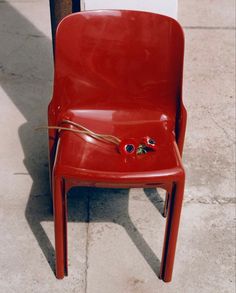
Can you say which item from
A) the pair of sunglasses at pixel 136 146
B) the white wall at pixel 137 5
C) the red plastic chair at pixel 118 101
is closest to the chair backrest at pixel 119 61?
the red plastic chair at pixel 118 101

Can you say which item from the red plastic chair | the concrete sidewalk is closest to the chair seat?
the red plastic chair

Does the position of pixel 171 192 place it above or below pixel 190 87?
above

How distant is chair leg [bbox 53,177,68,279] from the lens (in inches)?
92.9

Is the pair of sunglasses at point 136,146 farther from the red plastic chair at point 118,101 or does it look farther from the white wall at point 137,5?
the white wall at point 137,5

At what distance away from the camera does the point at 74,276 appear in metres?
2.70

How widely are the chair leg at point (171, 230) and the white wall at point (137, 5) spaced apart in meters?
1.08

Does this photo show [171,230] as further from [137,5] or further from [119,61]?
[137,5]

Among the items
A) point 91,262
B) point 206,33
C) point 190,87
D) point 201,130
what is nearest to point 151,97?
point 91,262

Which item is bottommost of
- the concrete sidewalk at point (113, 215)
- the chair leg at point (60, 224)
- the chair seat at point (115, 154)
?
the concrete sidewalk at point (113, 215)

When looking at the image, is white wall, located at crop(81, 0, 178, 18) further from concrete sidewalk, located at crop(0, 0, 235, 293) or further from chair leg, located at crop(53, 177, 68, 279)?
chair leg, located at crop(53, 177, 68, 279)

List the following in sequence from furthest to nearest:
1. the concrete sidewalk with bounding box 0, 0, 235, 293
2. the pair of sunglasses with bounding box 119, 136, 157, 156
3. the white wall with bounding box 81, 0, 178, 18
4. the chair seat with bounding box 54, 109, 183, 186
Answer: the white wall with bounding box 81, 0, 178, 18
the concrete sidewalk with bounding box 0, 0, 235, 293
the pair of sunglasses with bounding box 119, 136, 157, 156
the chair seat with bounding box 54, 109, 183, 186

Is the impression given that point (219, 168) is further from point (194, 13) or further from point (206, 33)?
point (194, 13)

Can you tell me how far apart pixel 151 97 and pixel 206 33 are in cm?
240

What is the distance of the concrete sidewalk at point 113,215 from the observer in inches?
107
